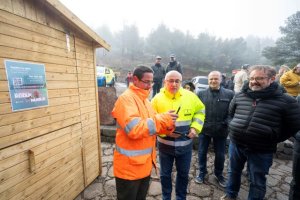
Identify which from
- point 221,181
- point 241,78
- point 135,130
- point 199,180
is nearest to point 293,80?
point 241,78

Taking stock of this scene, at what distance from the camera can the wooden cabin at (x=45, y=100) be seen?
2328 mm

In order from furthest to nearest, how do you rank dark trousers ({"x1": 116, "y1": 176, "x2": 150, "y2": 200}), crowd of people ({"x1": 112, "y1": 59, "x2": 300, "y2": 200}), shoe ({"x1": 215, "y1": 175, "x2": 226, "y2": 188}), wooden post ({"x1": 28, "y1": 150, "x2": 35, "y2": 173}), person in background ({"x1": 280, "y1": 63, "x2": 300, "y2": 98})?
1. person in background ({"x1": 280, "y1": 63, "x2": 300, "y2": 98})
2. shoe ({"x1": 215, "y1": 175, "x2": 226, "y2": 188})
3. wooden post ({"x1": 28, "y1": 150, "x2": 35, "y2": 173})
4. dark trousers ({"x1": 116, "y1": 176, "x2": 150, "y2": 200})
5. crowd of people ({"x1": 112, "y1": 59, "x2": 300, "y2": 200})

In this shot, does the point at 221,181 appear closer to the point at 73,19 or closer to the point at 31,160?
the point at 31,160

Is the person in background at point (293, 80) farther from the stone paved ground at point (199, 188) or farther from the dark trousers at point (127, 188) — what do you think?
the dark trousers at point (127, 188)

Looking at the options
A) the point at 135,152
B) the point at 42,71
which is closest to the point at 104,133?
the point at 42,71

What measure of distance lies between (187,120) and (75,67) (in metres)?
2.27

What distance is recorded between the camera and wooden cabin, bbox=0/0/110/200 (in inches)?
91.7

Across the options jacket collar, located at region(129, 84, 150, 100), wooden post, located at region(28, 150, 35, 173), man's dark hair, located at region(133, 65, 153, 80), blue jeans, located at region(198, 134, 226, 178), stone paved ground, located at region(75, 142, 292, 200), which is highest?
man's dark hair, located at region(133, 65, 153, 80)

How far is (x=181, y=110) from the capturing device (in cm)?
287

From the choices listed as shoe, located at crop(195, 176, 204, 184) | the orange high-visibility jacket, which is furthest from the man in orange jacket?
shoe, located at crop(195, 176, 204, 184)

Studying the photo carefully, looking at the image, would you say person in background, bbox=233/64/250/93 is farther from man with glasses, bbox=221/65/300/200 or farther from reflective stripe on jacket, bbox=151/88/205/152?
reflective stripe on jacket, bbox=151/88/205/152

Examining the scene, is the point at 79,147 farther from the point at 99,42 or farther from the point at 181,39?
the point at 181,39

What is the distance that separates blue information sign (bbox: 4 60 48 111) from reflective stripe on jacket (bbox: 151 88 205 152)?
1677mm

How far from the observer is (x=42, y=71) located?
2783mm
